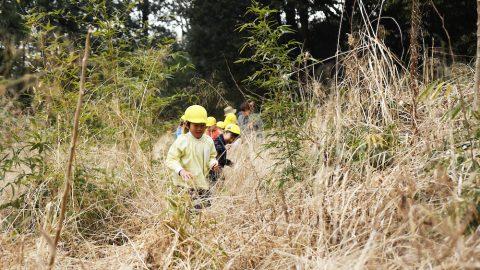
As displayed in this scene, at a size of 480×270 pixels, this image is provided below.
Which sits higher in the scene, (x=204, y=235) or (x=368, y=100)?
(x=368, y=100)

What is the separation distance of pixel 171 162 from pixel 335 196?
5.35 ft

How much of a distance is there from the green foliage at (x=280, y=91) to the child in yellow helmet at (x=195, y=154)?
2.92 feet

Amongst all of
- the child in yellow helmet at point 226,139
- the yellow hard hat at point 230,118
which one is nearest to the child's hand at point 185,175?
the child in yellow helmet at point 226,139

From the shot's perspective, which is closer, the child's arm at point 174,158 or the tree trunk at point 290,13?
the child's arm at point 174,158

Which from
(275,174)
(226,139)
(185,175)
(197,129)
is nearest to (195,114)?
(197,129)

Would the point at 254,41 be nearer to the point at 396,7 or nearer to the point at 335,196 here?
the point at 335,196

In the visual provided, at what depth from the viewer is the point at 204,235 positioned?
254cm

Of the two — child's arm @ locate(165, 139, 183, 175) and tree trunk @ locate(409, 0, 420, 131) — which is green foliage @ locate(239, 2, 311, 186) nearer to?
tree trunk @ locate(409, 0, 420, 131)

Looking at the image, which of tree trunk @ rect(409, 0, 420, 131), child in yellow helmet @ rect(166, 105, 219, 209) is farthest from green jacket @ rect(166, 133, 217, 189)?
tree trunk @ rect(409, 0, 420, 131)

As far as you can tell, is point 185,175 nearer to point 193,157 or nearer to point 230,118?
point 193,157

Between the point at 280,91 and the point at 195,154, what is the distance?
1.23m

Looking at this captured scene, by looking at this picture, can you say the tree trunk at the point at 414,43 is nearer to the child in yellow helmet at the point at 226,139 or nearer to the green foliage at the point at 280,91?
the green foliage at the point at 280,91

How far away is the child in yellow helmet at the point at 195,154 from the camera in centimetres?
367

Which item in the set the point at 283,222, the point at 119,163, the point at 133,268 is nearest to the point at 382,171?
the point at 283,222
